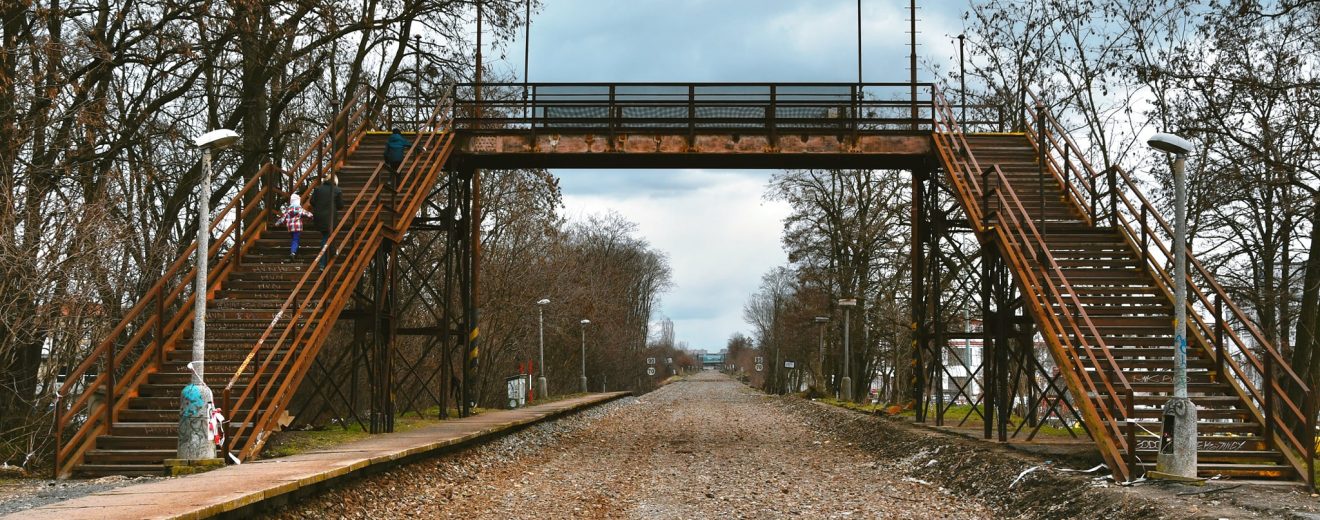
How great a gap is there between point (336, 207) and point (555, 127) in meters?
5.68

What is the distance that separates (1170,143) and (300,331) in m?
10.4

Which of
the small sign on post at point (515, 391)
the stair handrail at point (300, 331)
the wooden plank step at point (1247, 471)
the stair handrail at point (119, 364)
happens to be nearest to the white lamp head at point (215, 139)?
the stair handrail at point (119, 364)

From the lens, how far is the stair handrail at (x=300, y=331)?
13391 mm

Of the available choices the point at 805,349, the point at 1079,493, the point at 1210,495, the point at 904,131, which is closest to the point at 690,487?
the point at 1079,493

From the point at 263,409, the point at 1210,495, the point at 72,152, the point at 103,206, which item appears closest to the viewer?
the point at 1210,495

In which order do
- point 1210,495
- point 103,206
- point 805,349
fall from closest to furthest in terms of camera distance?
point 1210,495, point 103,206, point 805,349

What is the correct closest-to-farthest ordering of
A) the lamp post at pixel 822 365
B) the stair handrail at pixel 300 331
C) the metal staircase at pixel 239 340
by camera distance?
the metal staircase at pixel 239 340, the stair handrail at pixel 300 331, the lamp post at pixel 822 365

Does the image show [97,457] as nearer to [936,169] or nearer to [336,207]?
[336,207]

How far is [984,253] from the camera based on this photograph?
18.8 m

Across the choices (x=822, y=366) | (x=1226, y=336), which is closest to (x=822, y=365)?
(x=822, y=366)

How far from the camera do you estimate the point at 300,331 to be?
14664 millimetres

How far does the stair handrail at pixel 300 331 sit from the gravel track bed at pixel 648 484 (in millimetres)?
1597

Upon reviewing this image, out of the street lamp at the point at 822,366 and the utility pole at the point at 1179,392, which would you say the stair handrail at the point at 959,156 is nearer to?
the utility pole at the point at 1179,392

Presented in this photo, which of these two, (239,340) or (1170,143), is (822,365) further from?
(1170,143)
